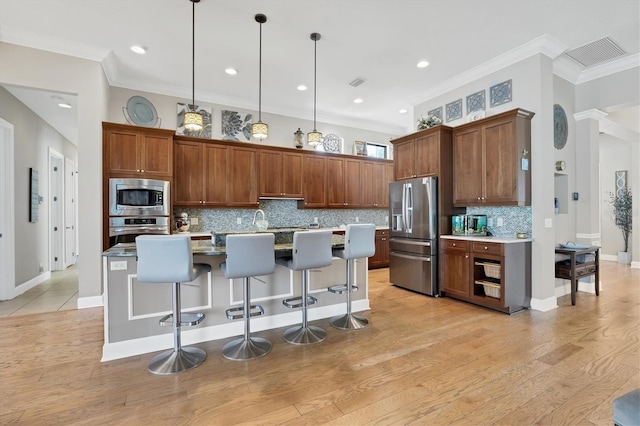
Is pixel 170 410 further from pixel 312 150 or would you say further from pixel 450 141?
pixel 312 150

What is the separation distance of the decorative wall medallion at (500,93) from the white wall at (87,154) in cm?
537

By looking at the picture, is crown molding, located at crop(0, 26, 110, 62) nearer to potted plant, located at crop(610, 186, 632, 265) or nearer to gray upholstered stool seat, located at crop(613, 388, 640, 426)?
gray upholstered stool seat, located at crop(613, 388, 640, 426)

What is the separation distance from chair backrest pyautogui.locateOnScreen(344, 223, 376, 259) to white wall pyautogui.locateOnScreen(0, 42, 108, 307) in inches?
129

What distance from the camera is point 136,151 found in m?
4.28

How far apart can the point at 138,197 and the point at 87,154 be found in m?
0.79

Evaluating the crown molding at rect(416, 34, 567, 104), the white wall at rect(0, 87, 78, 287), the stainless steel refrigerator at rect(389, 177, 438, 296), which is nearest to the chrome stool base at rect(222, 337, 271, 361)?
the stainless steel refrigerator at rect(389, 177, 438, 296)

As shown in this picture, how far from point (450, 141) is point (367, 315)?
2.82 meters

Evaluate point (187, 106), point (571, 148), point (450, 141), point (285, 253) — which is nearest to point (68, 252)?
point (187, 106)

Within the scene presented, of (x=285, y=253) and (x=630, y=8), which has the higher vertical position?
(x=630, y=8)

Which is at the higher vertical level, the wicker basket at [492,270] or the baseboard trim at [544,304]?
the wicker basket at [492,270]

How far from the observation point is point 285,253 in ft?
9.66

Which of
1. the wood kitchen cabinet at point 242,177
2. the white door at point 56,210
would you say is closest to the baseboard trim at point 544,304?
the wood kitchen cabinet at point 242,177

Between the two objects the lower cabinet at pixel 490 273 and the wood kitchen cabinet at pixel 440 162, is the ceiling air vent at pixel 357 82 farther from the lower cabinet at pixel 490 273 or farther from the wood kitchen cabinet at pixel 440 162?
the lower cabinet at pixel 490 273

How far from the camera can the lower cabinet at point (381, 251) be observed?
6477 millimetres
